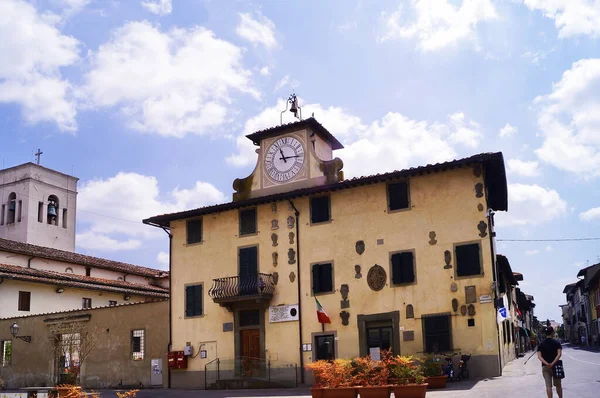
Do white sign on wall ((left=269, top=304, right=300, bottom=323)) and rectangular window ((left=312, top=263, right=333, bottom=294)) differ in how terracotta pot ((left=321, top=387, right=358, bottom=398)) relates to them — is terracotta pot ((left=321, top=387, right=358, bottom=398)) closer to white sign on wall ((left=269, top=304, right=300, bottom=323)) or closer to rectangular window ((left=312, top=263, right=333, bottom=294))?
rectangular window ((left=312, top=263, right=333, bottom=294))

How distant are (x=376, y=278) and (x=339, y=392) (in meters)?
9.15

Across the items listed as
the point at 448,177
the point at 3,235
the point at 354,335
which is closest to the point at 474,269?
the point at 448,177

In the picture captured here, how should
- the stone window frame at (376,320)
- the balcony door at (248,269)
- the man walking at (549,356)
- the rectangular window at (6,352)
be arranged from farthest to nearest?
the rectangular window at (6,352), the balcony door at (248,269), the stone window frame at (376,320), the man walking at (549,356)

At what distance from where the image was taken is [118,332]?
32406 millimetres

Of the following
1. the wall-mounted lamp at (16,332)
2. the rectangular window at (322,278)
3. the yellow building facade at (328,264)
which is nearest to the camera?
the yellow building facade at (328,264)

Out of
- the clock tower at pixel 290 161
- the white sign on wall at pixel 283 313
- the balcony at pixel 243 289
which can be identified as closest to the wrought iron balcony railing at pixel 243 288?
the balcony at pixel 243 289

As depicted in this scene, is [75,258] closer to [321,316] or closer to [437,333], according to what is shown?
[321,316]

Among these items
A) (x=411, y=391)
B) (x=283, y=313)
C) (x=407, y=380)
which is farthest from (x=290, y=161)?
(x=411, y=391)

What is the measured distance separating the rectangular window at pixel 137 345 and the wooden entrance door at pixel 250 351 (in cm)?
567

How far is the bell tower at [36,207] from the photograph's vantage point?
179ft

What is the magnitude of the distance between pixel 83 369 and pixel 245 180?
Result: 41.4 feet

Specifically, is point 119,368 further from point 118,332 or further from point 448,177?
point 448,177

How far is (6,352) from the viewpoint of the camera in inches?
1425

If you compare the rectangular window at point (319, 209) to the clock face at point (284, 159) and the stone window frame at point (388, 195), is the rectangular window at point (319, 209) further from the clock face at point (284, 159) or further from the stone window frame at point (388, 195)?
the stone window frame at point (388, 195)
